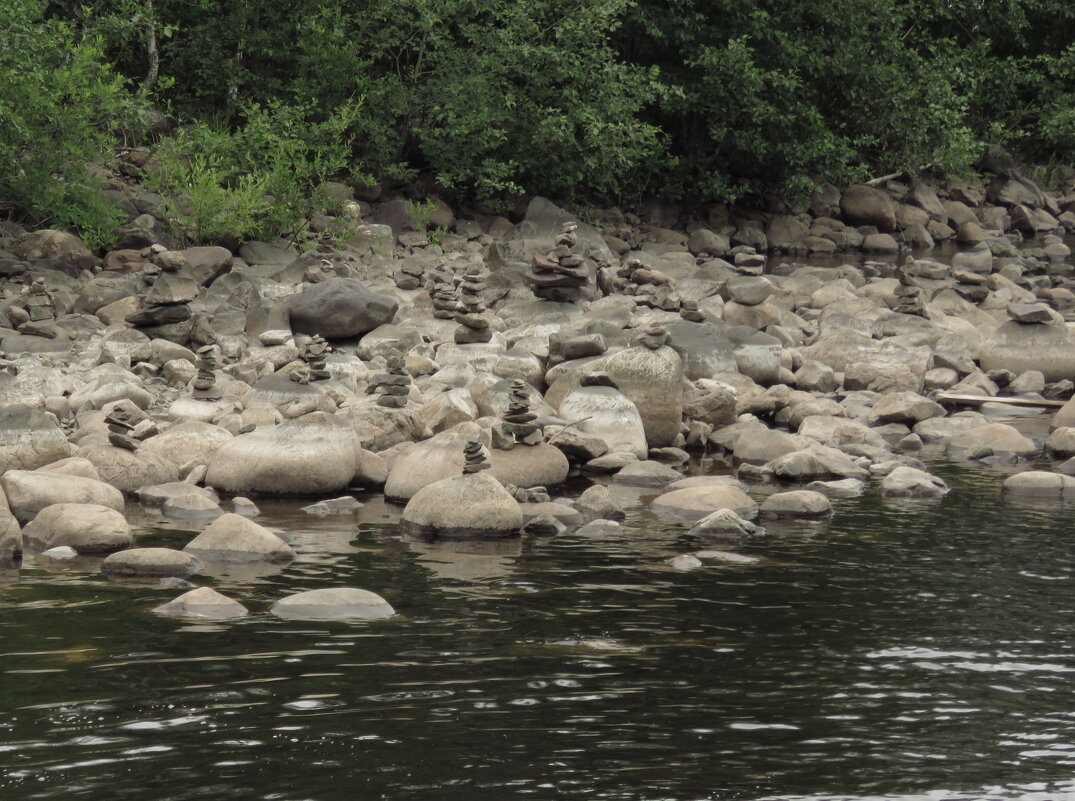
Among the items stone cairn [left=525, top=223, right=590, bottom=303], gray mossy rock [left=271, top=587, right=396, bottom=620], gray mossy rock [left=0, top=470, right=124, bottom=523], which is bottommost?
gray mossy rock [left=271, top=587, right=396, bottom=620]

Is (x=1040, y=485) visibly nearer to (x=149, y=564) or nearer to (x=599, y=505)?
(x=599, y=505)

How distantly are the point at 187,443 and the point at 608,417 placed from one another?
12.8 feet

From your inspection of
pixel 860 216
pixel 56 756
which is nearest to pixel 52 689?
pixel 56 756

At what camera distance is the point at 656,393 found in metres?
14.3

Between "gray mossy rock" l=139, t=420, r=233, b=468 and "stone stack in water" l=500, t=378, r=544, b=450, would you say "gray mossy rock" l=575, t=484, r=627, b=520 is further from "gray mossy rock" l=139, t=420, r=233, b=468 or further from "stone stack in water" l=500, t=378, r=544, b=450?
"gray mossy rock" l=139, t=420, r=233, b=468

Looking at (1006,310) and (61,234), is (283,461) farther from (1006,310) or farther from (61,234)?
(1006,310)

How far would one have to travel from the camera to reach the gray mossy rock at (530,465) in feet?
39.8

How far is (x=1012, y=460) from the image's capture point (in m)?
14.1

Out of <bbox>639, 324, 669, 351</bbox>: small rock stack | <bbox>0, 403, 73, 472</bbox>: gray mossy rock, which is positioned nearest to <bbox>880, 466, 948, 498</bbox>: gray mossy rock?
<bbox>639, 324, 669, 351</bbox>: small rock stack

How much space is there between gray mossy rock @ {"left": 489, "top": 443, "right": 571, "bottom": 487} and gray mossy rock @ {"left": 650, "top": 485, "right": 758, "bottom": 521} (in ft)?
3.64

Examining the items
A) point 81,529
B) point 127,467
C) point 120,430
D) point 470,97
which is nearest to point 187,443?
point 120,430

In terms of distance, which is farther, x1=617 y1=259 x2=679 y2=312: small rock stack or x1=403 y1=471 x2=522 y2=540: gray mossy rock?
x1=617 y1=259 x2=679 y2=312: small rock stack

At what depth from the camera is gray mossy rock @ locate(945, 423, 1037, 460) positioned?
14180mm

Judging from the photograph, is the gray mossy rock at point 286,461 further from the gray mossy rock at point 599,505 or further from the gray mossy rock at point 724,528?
the gray mossy rock at point 724,528
